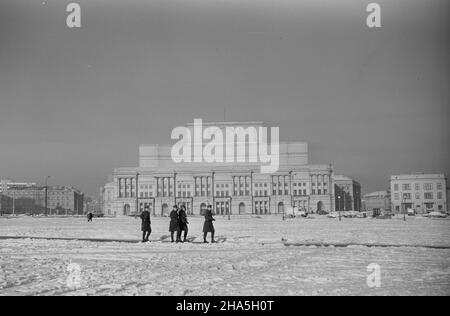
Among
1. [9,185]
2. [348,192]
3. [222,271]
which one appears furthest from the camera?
[9,185]

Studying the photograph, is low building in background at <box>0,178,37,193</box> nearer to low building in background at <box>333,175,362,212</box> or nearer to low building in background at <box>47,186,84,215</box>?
low building in background at <box>47,186,84,215</box>

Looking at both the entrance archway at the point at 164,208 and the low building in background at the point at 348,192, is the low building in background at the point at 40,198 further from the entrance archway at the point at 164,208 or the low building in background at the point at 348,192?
the low building in background at the point at 348,192

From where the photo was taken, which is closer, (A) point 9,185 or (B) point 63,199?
(B) point 63,199

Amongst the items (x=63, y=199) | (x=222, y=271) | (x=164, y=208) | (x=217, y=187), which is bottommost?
(x=164, y=208)

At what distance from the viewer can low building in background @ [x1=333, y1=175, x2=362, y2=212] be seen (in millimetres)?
104938

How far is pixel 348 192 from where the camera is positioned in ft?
359

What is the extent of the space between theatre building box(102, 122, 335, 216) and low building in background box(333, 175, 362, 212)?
6778 mm

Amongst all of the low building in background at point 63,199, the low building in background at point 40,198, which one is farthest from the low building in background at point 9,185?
the low building in background at point 63,199

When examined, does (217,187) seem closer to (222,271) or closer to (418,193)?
(418,193)

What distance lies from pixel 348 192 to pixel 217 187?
95.7ft

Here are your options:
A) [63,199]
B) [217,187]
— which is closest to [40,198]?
[63,199]

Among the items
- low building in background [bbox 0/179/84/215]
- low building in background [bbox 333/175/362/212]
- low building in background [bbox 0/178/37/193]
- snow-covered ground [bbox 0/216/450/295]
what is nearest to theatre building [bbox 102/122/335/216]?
low building in background [bbox 333/175/362/212]

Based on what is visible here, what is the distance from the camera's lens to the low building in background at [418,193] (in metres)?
65.8
